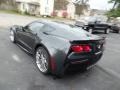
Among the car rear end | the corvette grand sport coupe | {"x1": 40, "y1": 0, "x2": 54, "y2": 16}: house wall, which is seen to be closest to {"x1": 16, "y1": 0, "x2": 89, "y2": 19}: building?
{"x1": 40, "y1": 0, "x2": 54, "y2": 16}: house wall

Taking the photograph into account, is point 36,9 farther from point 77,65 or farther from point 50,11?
point 77,65

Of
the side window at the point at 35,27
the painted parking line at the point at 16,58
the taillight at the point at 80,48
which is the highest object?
the side window at the point at 35,27

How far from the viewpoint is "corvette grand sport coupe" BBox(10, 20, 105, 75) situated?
158 inches

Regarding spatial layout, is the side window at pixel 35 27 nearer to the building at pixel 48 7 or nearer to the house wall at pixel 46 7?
the building at pixel 48 7

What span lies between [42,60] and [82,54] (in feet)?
3.96

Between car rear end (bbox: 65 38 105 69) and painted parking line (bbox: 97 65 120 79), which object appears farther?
painted parking line (bbox: 97 65 120 79)

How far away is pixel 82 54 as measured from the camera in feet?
13.6

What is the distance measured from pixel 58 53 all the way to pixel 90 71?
161 centimetres

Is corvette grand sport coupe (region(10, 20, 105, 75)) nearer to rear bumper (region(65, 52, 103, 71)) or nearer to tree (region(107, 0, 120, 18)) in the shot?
rear bumper (region(65, 52, 103, 71))

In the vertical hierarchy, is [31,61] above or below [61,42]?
below

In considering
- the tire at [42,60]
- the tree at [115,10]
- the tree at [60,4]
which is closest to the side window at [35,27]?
the tire at [42,60]

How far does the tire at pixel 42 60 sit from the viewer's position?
14.5 feet

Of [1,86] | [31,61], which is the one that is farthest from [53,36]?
[1,86]

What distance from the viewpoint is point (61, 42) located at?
164 inches
